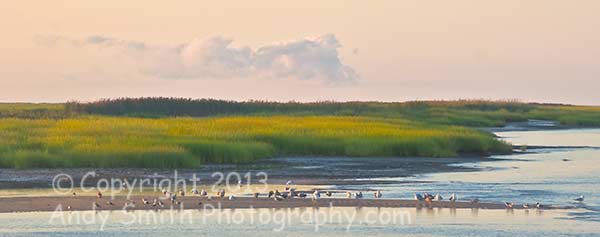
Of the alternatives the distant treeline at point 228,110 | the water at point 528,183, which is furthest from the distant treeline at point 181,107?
the water at point 528,183

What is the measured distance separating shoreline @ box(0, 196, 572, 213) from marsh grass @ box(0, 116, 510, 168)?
331 inches

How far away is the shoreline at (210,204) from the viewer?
23.9m

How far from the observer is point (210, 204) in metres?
24.3

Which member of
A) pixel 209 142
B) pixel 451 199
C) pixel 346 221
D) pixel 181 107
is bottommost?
pixel 346 221

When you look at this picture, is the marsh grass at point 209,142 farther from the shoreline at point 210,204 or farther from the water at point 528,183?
the shoreline at point 210,204

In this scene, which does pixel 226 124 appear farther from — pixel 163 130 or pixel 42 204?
pixel 42 204

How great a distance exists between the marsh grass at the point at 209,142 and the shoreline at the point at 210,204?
27.6 feet

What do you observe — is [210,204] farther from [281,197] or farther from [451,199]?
[451,199]

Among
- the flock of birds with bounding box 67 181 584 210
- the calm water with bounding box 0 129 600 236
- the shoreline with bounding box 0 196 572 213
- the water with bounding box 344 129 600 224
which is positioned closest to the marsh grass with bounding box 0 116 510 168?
the water with bounding box 344 129 600 224

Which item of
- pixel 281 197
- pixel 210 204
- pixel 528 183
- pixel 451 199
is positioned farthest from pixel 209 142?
pixel 451 199

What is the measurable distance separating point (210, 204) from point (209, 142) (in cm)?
1428

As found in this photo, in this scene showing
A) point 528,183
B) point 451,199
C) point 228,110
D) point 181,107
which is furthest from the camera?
point 228,110

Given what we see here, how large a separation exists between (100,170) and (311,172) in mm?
5797

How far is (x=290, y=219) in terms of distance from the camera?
22.1 m
